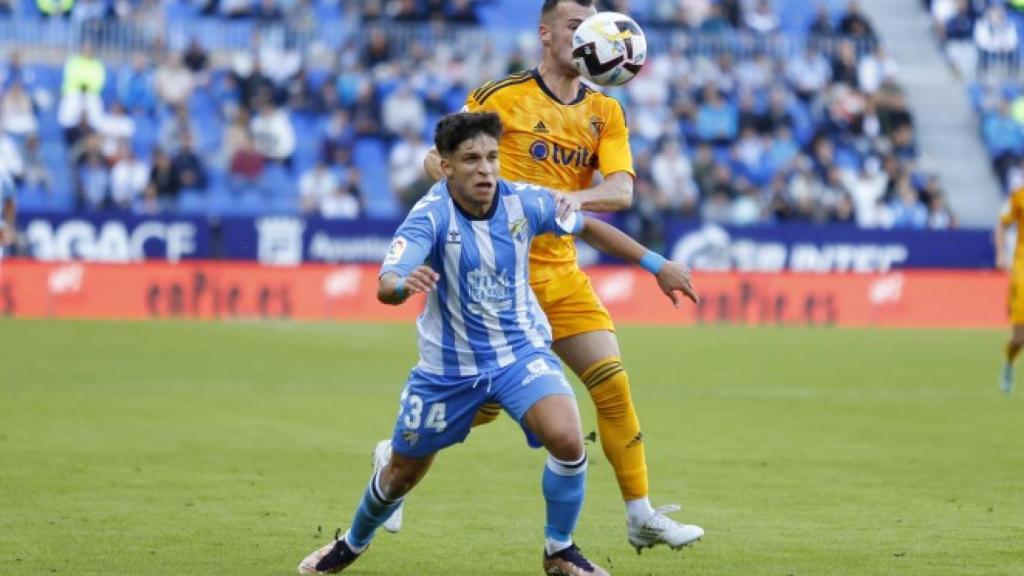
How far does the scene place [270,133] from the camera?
30344 mm

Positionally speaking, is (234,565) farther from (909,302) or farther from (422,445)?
(909,302)

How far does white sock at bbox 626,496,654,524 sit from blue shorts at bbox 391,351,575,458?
3.17 feet

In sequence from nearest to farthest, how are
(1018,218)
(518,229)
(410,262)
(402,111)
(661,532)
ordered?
(410,262) → (518,229) → (661,532) → (1018,218) → (402,111)

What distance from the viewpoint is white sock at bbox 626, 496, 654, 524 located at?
8.46 metres

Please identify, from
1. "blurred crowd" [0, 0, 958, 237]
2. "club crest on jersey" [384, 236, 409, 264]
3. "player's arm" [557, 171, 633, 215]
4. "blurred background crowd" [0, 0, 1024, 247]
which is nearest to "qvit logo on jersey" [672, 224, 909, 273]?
"blurred crowd" [0, 0, 958, 237]

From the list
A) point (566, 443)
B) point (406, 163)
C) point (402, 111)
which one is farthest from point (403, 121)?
point (566, 443)

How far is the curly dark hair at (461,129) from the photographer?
25.0ft

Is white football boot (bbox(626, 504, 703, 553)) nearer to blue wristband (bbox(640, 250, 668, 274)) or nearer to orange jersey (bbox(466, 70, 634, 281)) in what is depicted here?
blue wristband (bbox(640, 250, 668, 274))

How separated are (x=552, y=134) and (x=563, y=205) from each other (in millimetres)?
1007

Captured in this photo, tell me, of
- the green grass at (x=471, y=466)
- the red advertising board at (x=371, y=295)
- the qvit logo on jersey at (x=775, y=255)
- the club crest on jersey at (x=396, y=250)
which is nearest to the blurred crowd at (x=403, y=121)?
the qvit logo on jersey at (x=775, y=255)

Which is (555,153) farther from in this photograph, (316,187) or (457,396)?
(316,187)

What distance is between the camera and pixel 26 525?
9.21 m

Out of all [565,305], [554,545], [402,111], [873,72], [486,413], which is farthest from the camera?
[873,72]

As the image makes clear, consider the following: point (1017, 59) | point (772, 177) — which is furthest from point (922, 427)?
point (1017, 59)
